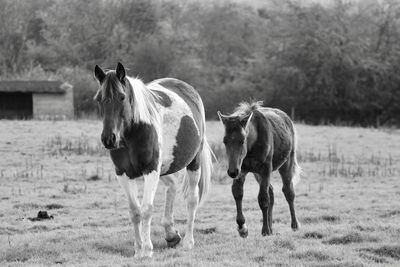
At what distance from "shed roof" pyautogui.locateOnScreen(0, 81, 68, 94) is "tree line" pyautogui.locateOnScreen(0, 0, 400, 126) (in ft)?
9.98

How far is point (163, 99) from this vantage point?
8.70 meters

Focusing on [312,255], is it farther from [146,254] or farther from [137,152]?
[137,152]

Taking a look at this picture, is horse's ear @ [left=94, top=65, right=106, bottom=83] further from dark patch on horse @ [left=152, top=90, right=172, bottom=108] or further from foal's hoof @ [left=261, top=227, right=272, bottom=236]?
foal's hoof @ [left=261, top=227, right=272, bottom=236]

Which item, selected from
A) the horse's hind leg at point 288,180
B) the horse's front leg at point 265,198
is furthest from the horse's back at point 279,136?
the horse's front leg at point 265,198

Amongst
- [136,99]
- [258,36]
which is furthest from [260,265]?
[258,36]

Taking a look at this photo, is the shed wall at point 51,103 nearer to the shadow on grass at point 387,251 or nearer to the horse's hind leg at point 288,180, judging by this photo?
the horse's hind leg at point 288,180

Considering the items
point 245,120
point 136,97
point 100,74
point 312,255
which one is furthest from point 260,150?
point 100,74

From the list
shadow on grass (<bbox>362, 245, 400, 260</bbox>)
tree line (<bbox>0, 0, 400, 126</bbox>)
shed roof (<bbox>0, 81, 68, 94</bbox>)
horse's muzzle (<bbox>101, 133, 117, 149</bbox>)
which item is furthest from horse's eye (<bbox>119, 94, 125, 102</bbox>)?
tree line (<bbox>0, 0, 400, 126</bbox>)

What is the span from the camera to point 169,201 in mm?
9273

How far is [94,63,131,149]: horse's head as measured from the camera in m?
6.99

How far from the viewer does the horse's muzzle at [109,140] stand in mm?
6910

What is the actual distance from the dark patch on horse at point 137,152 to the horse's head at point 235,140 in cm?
145

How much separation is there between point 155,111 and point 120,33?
187ft

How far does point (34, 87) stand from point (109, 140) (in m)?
38.0
